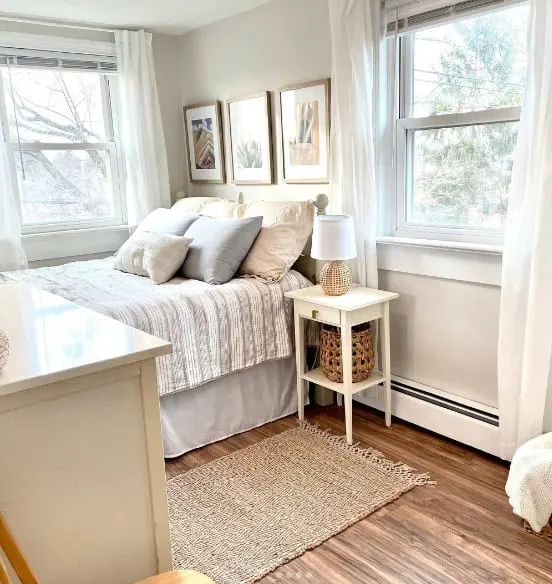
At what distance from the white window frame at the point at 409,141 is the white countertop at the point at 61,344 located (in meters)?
1.72

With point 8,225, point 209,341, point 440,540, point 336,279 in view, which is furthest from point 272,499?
point 8,225

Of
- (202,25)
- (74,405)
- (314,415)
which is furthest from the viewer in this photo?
(202,25)

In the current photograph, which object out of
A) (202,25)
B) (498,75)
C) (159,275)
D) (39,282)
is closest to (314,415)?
(159,275)

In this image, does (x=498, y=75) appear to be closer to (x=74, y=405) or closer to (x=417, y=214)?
(x=417, y=214)

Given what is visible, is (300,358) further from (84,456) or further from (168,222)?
(84,456)

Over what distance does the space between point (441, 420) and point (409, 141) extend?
53.9 inches

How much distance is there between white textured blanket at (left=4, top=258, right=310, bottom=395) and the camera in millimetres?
2531

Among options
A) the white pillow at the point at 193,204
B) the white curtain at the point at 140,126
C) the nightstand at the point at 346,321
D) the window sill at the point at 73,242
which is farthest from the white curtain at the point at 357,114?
the window sill at the point at 73,242

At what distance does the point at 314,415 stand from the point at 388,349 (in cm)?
59

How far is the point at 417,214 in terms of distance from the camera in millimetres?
2852

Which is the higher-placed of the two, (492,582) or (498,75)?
(498,75)

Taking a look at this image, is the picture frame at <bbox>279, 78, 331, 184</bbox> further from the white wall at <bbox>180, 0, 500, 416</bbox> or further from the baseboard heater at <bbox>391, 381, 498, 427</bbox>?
the baseboard heater at <bbox>391, 381, 498, 427</bbox>

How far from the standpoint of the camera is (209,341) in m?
2.67

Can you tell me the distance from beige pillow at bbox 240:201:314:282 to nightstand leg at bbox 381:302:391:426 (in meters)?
0.59
